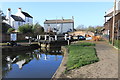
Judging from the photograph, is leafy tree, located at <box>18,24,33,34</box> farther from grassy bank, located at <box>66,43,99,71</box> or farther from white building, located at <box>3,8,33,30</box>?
grassy bank, located at <box>66,43,99,71</box>

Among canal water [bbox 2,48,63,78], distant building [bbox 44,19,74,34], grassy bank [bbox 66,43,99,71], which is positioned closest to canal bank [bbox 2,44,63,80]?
canal water [bbox 2,48,63,78]

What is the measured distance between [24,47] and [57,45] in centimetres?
1012

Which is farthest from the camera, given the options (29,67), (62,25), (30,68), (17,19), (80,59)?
(62,25)

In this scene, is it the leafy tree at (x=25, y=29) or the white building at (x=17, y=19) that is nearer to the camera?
the leafy tree at (x=25, y=29)

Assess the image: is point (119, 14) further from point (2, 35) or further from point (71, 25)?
point (71, 25)

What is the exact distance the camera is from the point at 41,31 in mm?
47000

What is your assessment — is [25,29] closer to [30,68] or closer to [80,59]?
[30,68]

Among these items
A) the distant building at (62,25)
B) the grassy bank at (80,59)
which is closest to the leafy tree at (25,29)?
the grassy bank at (80,59)

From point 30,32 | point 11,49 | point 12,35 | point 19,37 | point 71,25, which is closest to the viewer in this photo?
point 11,49

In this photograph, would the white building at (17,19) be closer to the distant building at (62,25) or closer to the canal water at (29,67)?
the distant building at (62,25)

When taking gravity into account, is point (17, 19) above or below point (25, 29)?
above

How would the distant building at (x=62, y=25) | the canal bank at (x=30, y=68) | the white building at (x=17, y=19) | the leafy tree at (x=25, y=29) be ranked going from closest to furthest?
the canal bank at (x=30, y=68) → the leafy tree at (x=25, y=29) → the white building at (x=17, y=19) → the distant building at (x=62, y=25)

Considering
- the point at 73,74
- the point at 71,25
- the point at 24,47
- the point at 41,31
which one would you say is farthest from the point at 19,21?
the point at 73,74

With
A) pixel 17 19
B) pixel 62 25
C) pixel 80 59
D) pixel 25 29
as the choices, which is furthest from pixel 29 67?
pixel 62 25
